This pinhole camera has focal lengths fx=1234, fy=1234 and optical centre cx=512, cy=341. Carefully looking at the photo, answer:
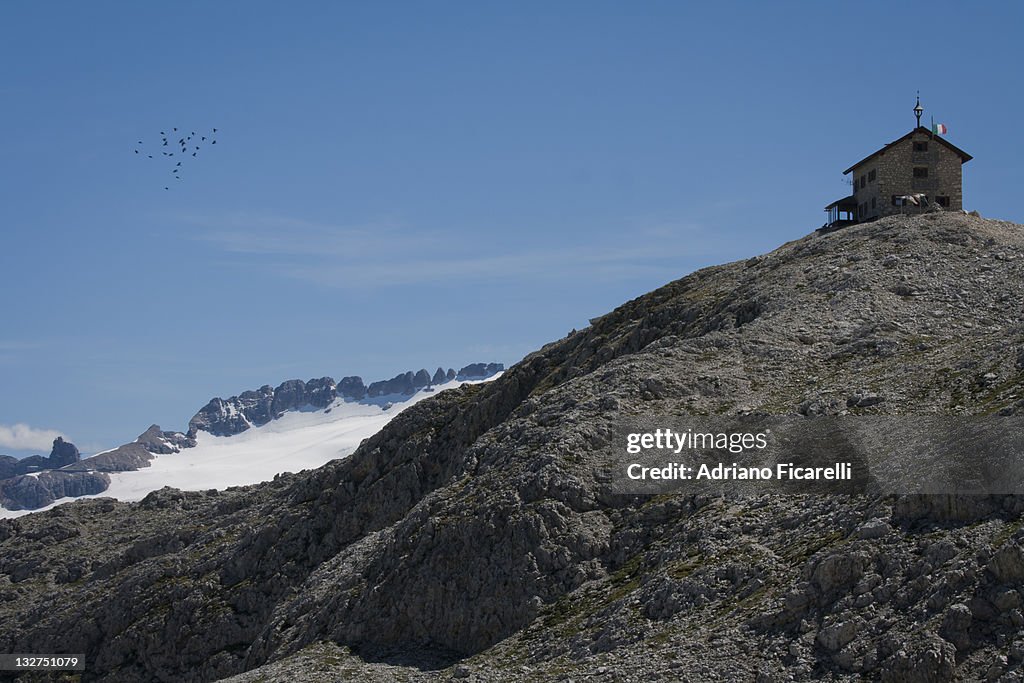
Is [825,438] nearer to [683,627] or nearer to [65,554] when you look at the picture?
[683,627]

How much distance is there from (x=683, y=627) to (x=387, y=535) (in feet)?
99.5

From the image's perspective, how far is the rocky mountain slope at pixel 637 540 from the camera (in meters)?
47.8

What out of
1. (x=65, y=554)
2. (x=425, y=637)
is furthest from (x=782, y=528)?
(x=65, y=554)

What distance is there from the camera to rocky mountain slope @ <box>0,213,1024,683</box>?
157 ft

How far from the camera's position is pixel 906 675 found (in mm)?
42719
